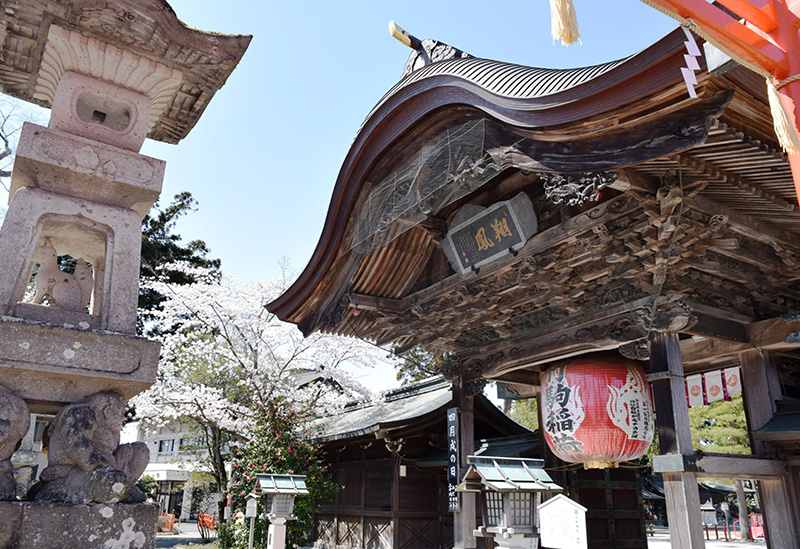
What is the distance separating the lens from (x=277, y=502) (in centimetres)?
921

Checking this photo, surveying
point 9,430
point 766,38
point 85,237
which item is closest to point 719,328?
point 766,38

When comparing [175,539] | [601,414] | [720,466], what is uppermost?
[601,414]

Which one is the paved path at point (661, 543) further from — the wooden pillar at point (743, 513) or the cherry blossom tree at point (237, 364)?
the cherry blossom tree at point (237, 364)

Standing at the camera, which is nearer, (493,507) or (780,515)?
(493,507)

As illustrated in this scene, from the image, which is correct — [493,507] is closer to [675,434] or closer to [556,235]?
[675,434]

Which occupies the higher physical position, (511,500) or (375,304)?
(375,304)

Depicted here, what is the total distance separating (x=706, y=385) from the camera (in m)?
7.84

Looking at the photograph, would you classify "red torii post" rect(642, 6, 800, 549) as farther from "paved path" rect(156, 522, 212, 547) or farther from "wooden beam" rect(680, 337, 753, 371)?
"paved path" rect(156, 522, 212, 547)

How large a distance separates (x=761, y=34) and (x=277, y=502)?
29.8ft

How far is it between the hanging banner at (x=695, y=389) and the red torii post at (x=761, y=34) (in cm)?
604

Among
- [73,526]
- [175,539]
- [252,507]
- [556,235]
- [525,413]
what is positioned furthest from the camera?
[525,413]

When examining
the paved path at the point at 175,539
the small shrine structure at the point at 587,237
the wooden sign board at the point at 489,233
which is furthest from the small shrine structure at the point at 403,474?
the paved path at the point at 175,539

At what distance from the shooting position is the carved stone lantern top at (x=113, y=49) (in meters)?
4.27

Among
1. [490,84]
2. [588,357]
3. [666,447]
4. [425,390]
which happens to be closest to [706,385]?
[588,357]
